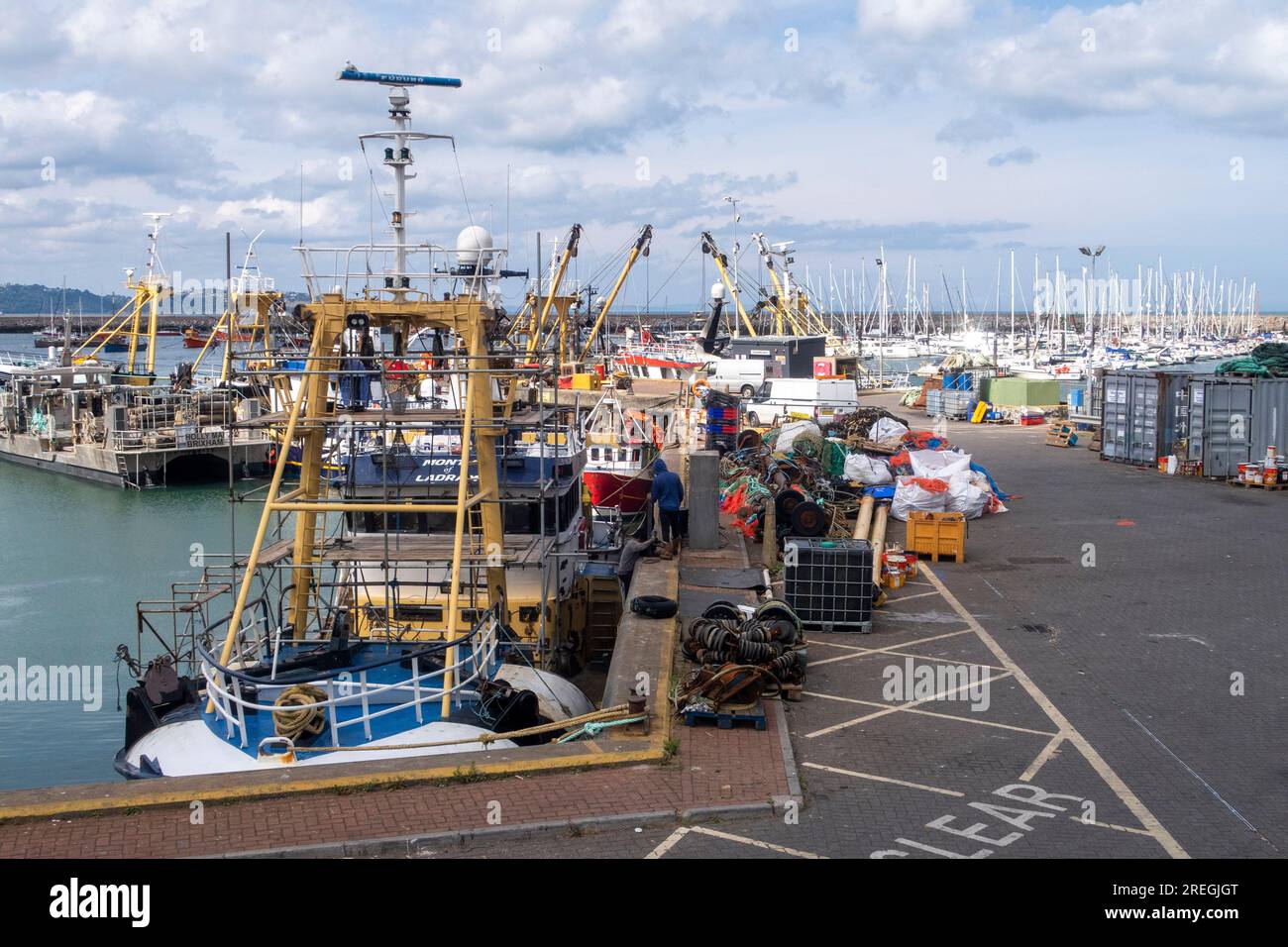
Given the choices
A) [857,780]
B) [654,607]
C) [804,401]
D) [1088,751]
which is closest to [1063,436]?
[804,401]

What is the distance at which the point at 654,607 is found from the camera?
43.2ft

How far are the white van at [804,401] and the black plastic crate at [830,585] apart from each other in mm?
23524

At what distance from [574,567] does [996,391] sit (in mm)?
32041

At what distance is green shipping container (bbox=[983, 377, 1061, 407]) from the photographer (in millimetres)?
45000

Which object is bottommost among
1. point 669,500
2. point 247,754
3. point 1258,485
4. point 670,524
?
point 247,754

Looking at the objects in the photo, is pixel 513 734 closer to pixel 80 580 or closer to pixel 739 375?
pixel 80 580

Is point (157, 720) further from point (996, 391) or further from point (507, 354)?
point (996, 391)

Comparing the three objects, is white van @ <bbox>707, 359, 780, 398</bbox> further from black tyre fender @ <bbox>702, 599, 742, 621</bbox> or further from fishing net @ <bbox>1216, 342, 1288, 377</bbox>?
black tyre fender @ <bbox>702, 599, 742, 621</bbox>

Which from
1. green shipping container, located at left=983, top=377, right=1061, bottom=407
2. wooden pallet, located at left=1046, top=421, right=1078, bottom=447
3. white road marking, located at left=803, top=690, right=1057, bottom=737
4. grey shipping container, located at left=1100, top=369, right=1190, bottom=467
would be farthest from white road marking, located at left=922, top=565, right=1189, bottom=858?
green shipping container, located at left=983, top=377, right=1061, bottom=407

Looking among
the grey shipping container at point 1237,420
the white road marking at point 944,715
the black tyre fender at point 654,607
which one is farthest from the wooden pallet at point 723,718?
the grey shipping container at point 1237,420

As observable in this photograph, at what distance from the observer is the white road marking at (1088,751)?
7945mm

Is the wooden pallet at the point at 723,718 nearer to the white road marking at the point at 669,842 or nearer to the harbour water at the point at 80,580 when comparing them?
the white road marking at the point at 669,842

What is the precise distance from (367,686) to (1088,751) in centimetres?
640
